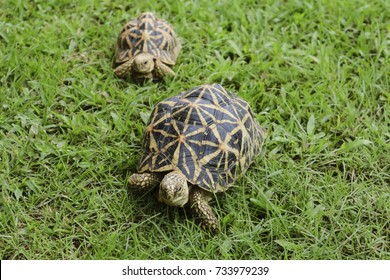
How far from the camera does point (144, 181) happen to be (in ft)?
11.0

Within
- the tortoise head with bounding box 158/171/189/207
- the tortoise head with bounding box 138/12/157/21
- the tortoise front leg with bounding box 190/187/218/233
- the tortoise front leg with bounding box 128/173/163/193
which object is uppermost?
the tortoise head with bounding box 138/12/157/21

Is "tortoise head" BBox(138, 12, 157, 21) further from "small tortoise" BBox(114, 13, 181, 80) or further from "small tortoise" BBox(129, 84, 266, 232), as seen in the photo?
"small tortoise" BBox(129, 84, 266, 232)

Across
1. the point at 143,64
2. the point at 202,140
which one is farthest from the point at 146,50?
the point at 202,140

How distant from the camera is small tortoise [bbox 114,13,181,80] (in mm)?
4133

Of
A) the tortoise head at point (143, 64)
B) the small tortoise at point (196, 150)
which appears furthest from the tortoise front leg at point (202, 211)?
the tortoise head at point (143, 64)

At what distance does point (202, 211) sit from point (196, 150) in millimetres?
358

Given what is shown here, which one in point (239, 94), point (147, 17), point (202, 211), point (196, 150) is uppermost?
point (147, 17)

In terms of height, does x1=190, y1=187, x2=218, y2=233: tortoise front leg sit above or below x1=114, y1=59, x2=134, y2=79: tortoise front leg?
below

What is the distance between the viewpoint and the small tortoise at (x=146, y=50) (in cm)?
413

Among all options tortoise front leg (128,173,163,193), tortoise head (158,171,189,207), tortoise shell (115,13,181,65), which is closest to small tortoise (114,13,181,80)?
tortoise shell (115,13,181,65)

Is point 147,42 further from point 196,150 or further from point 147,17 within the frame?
point 196,150

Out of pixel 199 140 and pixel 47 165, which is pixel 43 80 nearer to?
pixel 47 165

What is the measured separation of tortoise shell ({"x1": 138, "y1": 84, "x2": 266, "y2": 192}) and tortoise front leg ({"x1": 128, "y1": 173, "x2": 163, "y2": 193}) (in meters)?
0.04
